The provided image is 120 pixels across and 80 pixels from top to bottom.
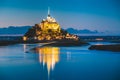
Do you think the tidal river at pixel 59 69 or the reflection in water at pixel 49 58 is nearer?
the tidal river at pixel 59 69

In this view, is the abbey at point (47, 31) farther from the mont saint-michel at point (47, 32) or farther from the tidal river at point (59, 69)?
the tidal river at point (59, 69)

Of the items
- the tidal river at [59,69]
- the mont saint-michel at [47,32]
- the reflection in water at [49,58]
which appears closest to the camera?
the tidal river at [59,69]

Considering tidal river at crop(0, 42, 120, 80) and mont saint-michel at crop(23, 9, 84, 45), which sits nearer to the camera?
tidal river at crop(0, 42, 120, 80)

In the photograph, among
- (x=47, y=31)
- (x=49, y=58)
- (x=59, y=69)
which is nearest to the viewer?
(x=59, y=69)

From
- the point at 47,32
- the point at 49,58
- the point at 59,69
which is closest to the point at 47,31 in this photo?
the point at 47,32

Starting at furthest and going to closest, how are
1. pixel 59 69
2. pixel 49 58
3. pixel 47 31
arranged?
1. pixel 47 31
2. pixel 49 58
3. pixel 59 69

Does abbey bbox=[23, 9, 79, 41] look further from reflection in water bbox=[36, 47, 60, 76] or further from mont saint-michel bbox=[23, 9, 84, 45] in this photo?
reflection in water bbox=[36, 47, 60, 76]

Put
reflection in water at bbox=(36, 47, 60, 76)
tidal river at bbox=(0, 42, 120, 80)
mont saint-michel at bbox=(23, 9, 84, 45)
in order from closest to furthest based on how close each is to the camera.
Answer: tidal river at bbox=(0, 42, 120, 80), reflection in water at bbox=(36, 47, 60, 76), mont saint-michel at bbox=(23, 9, 84, 45)

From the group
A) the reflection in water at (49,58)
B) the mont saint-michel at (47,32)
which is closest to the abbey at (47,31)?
the mont saint-michel at (47,32)

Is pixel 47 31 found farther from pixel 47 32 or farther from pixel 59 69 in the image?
pixel 59 69

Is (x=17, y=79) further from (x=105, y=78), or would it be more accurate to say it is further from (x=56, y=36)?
(x=56, y=36)

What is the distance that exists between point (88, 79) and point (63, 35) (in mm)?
53505

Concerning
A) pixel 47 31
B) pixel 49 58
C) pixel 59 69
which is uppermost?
pixel 47 31

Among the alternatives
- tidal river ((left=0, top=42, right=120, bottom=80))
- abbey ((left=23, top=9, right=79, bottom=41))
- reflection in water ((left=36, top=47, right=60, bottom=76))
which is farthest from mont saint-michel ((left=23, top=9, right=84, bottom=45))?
tidal river ((left=0, top=42, right=120, bottom=80))
